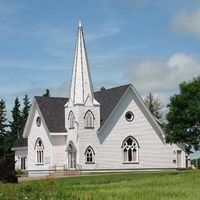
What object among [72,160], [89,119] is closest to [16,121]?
[72,160]

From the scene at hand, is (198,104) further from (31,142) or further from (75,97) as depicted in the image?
(31,142)

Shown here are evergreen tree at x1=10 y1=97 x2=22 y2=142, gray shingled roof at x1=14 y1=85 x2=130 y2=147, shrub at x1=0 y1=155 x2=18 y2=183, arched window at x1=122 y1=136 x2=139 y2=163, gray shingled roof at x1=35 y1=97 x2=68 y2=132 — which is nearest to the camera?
shrub at x1=0 y1=155 x2=18 y2=183

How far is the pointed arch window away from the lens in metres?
63.7

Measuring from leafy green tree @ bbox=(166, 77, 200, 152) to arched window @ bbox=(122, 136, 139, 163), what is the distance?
12757 millimetres

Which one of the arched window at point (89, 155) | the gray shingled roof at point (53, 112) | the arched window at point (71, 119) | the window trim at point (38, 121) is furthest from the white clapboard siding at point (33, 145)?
the arched window at point (89, 155)

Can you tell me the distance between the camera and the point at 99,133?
6378cm

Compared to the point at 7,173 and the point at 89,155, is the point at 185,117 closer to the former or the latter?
the point at 89,155

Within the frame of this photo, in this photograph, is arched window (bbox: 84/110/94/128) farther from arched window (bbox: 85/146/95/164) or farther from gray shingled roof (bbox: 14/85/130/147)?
arched window (bbox: 85/146/95/164)

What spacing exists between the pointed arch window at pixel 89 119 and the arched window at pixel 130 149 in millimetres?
4104

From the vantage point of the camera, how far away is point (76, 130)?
63219 mm

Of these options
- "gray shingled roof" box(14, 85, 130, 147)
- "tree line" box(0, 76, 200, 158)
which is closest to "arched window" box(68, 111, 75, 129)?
"gray shingled roof" box(14, 85, 130, 147)

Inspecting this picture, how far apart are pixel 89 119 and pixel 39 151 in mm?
8635

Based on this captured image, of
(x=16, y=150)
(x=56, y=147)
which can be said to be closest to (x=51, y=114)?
(x=56, y=147)

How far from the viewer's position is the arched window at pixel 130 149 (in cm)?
6519
